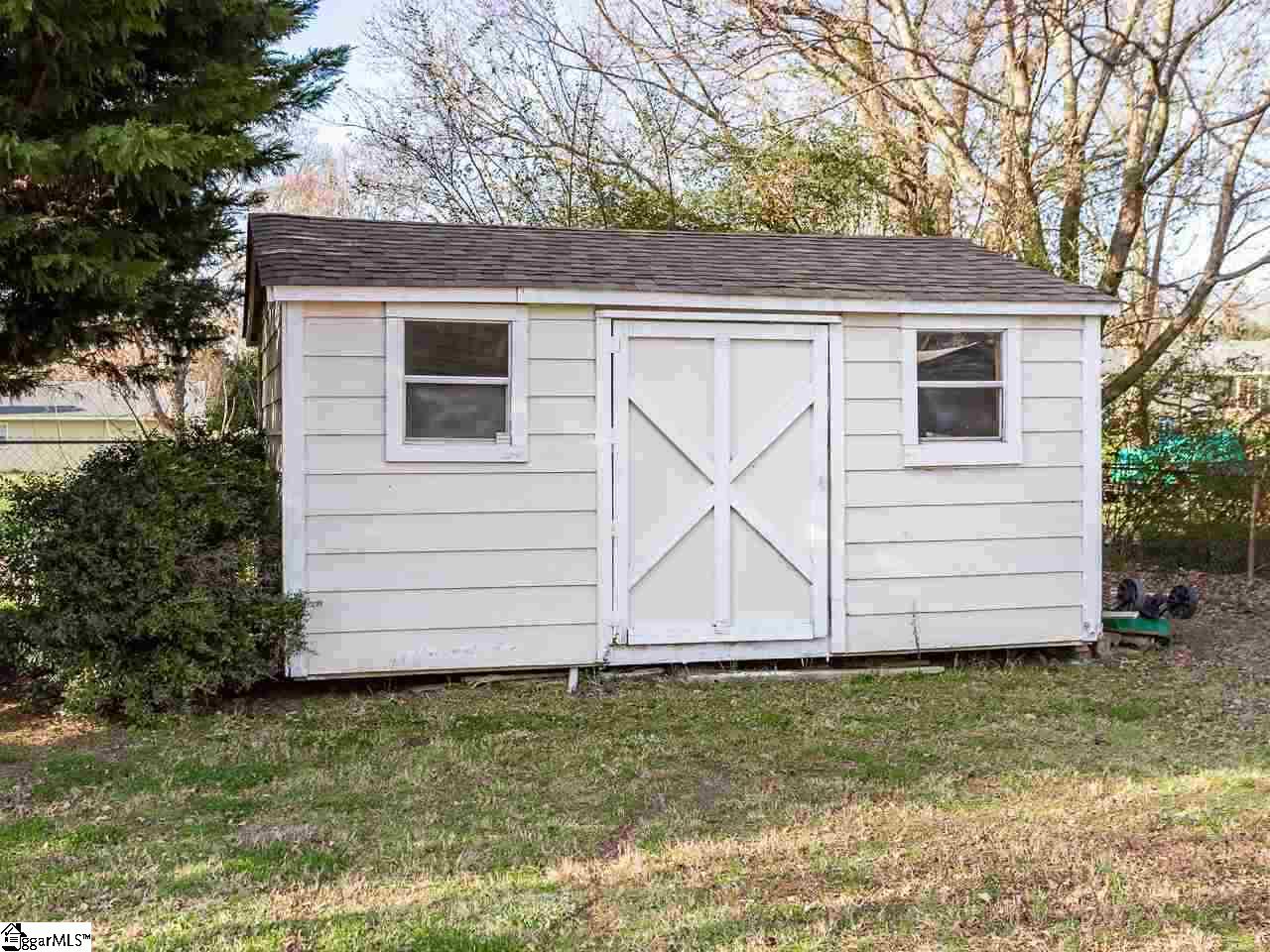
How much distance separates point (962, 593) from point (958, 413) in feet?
3.84

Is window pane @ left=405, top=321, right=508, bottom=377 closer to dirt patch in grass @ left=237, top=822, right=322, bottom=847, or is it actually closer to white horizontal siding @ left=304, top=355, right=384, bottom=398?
white horizontal siding @ left=304, top=355, right=384, bottom=398

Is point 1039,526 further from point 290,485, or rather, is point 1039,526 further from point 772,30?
point 772,30

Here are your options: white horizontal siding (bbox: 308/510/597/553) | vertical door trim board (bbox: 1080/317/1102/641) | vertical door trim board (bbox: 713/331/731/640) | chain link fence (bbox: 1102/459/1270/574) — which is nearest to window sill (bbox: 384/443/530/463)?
white horizontal siding (bbox: 308/510/597/553)

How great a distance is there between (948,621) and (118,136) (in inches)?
217

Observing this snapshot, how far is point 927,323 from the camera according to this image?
7465 millimetres

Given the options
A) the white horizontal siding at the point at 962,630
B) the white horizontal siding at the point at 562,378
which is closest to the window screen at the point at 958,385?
the white horizontal siding at the point at 962,630

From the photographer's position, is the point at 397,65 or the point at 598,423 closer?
the point at 598,423

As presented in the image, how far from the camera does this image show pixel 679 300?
278 inches

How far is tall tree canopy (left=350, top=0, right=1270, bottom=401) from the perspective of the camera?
481 inches

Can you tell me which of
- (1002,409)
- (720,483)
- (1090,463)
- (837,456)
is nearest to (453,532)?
(720,483)

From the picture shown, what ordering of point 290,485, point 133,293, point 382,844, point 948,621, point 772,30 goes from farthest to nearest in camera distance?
point 772,30 → point 948,621 → point 290,485 → point 133,293 → point 382,844

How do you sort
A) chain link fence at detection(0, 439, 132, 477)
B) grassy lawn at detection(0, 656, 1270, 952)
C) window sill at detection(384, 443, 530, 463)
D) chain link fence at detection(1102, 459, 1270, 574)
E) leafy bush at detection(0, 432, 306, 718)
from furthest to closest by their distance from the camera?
chain link fence at detection(0, 439, 132, 477) < chain link fence at detection(1102, 459, 1270, 574) < window sill at detection(384, 443, 530, 463) < leafy bush at detection(0, 432, 306, 718) < grassy lawn at detection(0, 656, 1270, 952)

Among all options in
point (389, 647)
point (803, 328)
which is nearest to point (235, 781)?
point (389, 647)

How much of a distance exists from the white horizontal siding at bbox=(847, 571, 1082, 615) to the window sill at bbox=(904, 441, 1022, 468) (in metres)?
0.74
